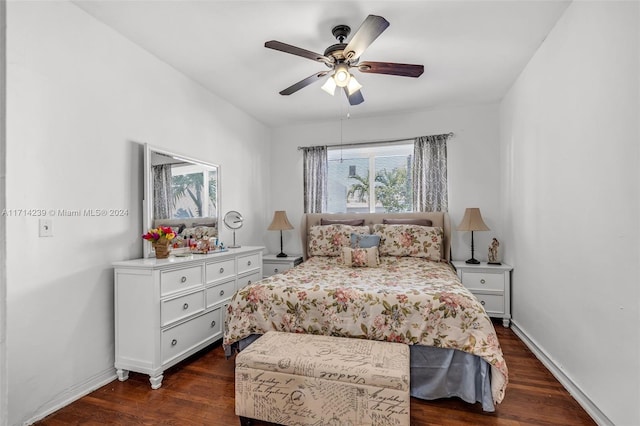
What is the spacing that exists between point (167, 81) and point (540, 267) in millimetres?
3645

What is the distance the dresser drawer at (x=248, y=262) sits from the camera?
3180 mm

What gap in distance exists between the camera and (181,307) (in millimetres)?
2408

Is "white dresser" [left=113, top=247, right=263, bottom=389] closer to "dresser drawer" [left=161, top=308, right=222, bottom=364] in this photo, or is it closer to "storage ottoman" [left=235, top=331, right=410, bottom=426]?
"dresser drawer" [left=161, top=308, right=222, bottom=364]

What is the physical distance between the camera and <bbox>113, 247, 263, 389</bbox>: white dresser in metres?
2.17

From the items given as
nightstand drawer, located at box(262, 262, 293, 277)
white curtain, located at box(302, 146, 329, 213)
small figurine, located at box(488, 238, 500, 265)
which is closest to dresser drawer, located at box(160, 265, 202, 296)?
nightstand drawer, located at box(262, 262, 293, 277)

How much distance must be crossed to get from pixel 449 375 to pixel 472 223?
213cm

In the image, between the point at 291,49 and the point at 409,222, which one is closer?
the point at 291,49

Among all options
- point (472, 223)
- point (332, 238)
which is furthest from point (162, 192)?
point (472, 223)

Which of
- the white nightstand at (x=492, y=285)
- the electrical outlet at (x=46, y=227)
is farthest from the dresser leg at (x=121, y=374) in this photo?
the white nightstand at (x=492, y=285)

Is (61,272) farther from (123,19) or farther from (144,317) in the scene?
(123,19)

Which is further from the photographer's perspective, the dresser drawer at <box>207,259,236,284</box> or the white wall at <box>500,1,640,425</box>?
the dresser drawer at <box>207,259,236,284</box>

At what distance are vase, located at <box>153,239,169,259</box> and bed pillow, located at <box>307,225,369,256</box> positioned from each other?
1.78 m

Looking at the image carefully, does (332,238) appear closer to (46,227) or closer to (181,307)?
(181,307)

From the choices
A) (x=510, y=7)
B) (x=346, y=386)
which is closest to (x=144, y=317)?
(x=346, y=386)
